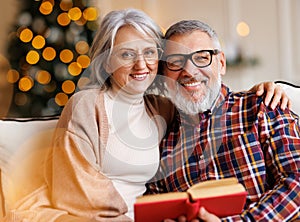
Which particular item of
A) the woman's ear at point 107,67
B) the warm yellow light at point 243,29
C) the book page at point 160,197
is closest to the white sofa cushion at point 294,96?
the woman's ear at point 107,67

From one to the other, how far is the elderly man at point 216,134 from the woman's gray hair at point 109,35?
0.09m

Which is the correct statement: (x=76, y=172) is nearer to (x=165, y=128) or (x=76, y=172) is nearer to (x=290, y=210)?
(x=165, y=128)

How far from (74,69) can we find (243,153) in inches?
85.7

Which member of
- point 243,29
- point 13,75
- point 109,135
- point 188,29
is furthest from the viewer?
point 243,29

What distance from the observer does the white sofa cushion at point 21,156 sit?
5.67 feet

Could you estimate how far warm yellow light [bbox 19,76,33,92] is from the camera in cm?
359

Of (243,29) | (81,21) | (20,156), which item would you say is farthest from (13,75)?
(243,29)

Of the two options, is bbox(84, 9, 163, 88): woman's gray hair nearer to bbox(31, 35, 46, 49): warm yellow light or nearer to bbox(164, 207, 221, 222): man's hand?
bbox(164, 207, 221, 222): man's hand

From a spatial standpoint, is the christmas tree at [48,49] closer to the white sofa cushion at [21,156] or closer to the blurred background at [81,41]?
the blurred background at [81,41]

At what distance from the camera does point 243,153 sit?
165cm

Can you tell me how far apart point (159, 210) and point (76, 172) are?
0.36 meters

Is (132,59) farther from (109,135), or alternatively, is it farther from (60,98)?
(60,98)

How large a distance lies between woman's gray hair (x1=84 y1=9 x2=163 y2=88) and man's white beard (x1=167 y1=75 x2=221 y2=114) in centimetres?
18

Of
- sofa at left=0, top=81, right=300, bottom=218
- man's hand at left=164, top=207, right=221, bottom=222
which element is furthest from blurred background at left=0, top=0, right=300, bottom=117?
man's hand at left=164, top=207, right=221, bottom=222
